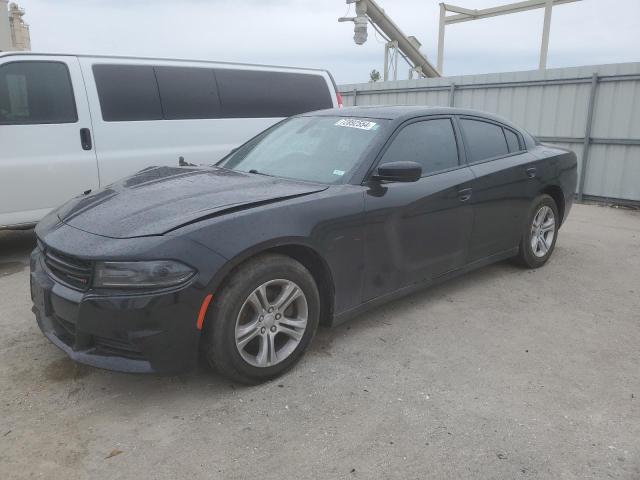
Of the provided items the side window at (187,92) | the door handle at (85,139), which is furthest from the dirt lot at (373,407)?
the side window at (187,92)

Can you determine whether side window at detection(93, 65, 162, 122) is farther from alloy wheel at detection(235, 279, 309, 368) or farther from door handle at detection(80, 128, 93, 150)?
alloy wheel at detection(235, 279, 309, 368)

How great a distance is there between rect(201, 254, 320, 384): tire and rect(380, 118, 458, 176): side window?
3.74 feet

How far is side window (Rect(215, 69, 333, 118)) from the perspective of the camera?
622cm

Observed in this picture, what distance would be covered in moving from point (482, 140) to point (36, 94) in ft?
13.5

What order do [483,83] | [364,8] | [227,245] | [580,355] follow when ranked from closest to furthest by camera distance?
[227,245]
[580,355]
[483,83]
[364,8]

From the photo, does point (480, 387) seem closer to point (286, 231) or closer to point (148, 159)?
point (286, 231)

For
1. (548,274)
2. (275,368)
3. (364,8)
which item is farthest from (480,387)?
(364,8)

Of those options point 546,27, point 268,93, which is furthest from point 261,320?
point 546,27

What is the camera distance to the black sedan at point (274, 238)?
2.55m

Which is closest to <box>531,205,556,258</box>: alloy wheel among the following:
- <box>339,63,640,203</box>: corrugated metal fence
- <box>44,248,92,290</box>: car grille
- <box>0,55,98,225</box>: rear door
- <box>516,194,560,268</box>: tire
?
<box>516,194,560,268</box>: tire

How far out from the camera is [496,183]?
14.3 ft

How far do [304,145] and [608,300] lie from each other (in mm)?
2832

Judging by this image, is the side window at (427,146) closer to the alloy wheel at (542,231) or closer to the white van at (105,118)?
the alloy wheel at (542,231)

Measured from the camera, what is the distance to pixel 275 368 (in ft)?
9.75
